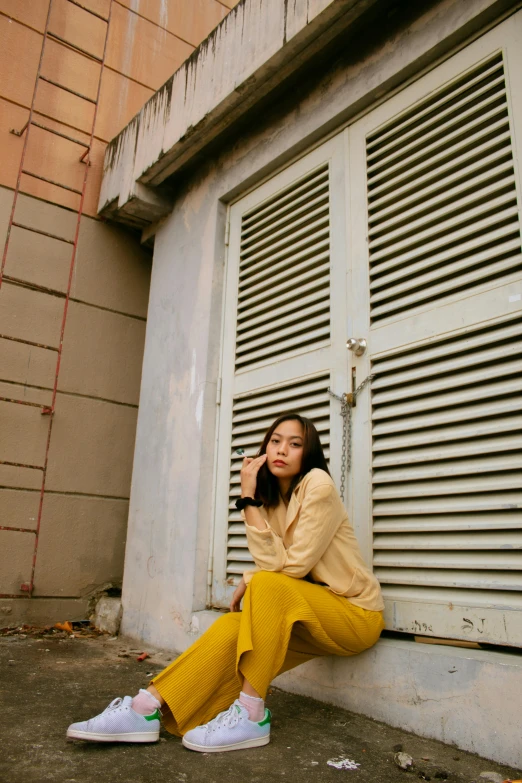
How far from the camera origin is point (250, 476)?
2.48 metres

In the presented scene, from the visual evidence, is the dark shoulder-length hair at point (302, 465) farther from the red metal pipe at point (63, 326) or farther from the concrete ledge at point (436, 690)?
the red metal pipe at point (63, 326)

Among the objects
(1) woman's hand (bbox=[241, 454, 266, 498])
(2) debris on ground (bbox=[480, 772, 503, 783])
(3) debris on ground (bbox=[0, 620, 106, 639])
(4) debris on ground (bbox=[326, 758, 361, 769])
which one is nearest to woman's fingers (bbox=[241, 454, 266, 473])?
(1) woman's hand (bbox=[241, 454, 266, 498])

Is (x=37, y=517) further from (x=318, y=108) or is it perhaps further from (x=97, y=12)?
(x=97, y=12)

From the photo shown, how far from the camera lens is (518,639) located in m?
2.01

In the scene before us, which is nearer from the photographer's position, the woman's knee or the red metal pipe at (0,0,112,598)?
the woman's knee

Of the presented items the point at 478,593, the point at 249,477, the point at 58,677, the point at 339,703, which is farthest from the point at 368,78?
the point at 58,677

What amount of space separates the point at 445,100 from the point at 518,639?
89.7 inches

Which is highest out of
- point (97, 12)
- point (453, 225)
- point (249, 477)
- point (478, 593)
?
point (97, 12)

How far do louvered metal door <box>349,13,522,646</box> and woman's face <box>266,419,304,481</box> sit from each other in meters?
0.36

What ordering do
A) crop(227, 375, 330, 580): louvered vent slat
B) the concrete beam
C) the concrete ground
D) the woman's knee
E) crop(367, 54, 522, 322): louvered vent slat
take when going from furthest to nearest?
1. the concrete beam
2. crop(227, 375, 330, 580): louvered vent slat
3. crop(367, 54, 522, 322): louvered vent slat
4. the woman's knee
5. the concrete ground

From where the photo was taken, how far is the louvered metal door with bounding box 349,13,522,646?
2211mm

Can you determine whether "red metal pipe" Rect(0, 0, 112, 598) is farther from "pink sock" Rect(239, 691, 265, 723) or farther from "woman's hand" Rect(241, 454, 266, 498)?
"pink sock" Rect(239, 691, 265, 723)

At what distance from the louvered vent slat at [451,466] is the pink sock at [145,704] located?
3.40 feet

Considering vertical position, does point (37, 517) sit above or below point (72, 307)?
below
